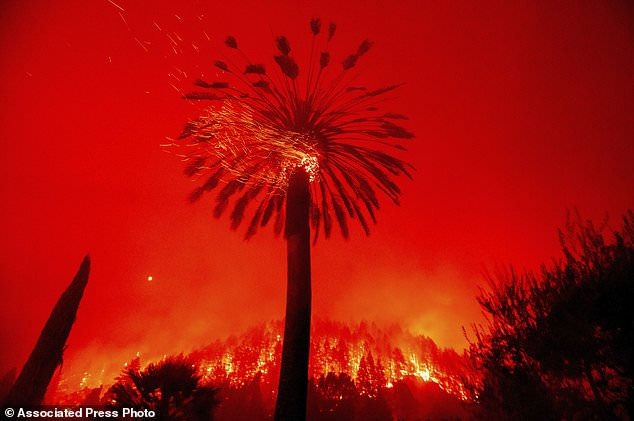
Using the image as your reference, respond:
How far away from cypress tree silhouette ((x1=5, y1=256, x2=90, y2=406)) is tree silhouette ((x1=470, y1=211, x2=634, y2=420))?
16.8 metres

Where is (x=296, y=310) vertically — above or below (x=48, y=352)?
above

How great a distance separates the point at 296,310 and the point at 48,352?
958 centimetres

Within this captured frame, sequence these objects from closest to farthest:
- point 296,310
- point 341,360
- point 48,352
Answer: point 296,310, point 48,352, point 341,360

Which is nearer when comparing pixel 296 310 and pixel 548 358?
pixel 296 310

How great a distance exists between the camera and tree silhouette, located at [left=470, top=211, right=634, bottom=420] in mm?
11797

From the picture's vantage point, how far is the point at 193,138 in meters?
12.6

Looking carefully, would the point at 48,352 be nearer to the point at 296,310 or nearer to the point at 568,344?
the point at 296,310

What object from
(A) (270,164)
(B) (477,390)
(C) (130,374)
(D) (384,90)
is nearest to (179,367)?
(C) (130,374)

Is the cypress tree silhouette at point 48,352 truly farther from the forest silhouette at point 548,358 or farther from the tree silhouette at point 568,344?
A: the tree silhouette at point 568,344

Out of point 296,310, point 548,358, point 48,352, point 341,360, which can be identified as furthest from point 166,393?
point 341,360

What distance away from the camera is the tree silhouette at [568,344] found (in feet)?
38.7

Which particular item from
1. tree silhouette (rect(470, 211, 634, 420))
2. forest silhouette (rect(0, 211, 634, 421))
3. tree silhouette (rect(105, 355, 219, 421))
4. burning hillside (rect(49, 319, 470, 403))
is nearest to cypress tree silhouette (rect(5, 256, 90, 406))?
forest silhouette (rect(0, 211, 634, 421))

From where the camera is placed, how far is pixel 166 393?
55.4 ft

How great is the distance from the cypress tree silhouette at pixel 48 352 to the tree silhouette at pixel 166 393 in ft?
19.1
